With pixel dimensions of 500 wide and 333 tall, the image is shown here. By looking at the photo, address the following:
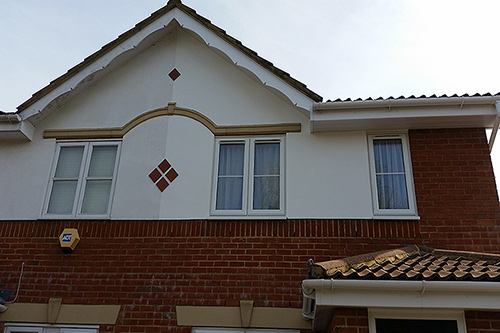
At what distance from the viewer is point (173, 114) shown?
883cm

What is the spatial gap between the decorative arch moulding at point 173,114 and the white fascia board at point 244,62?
472mm

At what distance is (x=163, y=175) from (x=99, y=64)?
253 cm

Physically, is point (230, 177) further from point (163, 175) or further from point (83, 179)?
point (83, 179)

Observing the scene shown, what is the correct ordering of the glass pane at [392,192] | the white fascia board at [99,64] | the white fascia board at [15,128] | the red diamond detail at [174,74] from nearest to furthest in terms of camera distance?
the glass pane at [392,192]
the white fascia board at [15,128]
the white fascia board at [99,64]
the red diamond detail at [174,74]

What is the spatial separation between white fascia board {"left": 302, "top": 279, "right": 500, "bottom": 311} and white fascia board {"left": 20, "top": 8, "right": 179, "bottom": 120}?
19.0 feet

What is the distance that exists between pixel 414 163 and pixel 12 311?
269 inches

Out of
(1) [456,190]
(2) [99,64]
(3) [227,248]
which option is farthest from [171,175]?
(1) [456,190]

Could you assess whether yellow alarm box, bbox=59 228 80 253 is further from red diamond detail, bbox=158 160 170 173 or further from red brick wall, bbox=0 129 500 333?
red diamond detail, bbox=158 160 170 173

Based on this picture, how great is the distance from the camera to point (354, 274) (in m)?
5.52

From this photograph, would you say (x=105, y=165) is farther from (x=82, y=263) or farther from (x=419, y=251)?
(x=419, y=251)

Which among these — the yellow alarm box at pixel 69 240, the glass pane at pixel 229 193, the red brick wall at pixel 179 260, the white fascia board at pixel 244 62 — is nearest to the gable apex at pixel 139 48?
the white fascia board at pixel 244 62

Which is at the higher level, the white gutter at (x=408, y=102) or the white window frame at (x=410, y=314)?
the white gutter at (x=408, y=102)

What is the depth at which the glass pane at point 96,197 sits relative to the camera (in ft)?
27.3

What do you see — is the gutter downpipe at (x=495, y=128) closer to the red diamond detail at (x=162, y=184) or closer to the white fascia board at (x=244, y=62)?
the white fascia board at (x=244, y=62)
